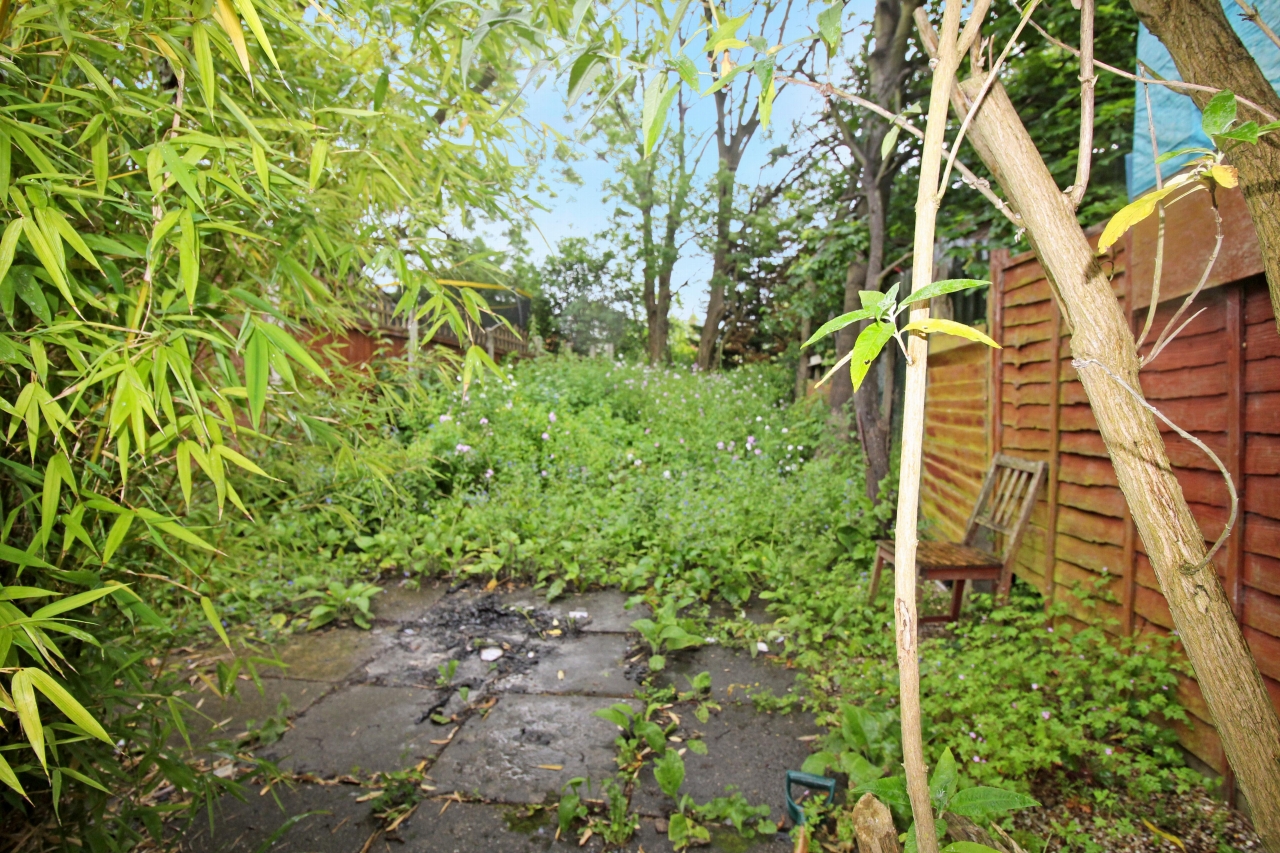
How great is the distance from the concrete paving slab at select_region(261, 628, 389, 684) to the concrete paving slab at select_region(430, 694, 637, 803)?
31.1 inches

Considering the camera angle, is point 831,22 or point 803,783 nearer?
point 831,22

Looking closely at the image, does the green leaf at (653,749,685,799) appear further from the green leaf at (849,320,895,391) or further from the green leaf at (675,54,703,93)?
the green leaf at (675,54,703,93)

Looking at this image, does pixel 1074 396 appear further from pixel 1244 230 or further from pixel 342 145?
pixel 342 145

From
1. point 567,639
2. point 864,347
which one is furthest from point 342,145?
point 567,639

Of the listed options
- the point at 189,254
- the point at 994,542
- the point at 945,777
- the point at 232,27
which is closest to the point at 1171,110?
the point at 994,542

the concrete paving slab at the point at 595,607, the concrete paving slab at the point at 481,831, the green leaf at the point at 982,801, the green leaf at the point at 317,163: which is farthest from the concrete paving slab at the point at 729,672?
the green leaf at the point at 317,163

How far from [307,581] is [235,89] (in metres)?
2.92

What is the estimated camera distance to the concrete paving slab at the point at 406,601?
3512mm

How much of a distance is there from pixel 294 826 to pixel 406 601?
74.8 inches

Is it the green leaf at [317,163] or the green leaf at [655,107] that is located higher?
the green leaf at [317,163]

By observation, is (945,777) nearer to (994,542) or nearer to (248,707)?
(248,707)

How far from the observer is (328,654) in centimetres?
307

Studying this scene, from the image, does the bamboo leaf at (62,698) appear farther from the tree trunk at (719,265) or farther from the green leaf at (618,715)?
the tree trunk at (719,265)

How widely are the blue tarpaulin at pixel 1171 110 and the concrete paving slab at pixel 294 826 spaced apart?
328cm
